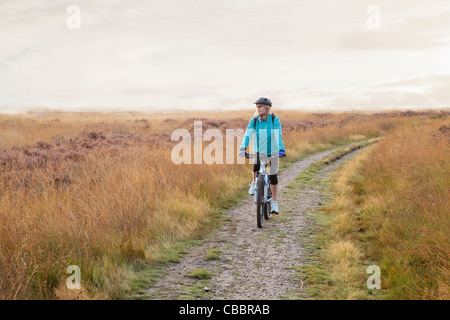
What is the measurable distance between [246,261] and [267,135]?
112 inches

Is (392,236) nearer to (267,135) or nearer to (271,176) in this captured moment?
(271,176)

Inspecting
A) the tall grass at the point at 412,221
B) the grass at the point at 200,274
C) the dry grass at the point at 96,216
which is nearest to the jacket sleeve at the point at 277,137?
the dry grass at the point at 96,216

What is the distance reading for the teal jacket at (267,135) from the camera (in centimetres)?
725

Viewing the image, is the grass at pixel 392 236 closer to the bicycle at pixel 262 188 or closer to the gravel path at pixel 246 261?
the gravel path at pixel 246 261

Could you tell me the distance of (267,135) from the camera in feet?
23.9

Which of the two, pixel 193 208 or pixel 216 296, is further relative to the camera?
pixel 193 208

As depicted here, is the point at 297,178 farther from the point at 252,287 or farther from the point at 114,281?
the point at 114,281

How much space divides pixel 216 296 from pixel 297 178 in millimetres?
9162

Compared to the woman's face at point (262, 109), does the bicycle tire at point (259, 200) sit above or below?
below

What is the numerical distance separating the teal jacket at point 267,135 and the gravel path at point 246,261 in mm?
1829

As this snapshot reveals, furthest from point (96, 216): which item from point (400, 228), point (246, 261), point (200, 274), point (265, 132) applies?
point (400, 228)

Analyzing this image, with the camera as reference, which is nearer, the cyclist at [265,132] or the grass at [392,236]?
the grass at [392,236]

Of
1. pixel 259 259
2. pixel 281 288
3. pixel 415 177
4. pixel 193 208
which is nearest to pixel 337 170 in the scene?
pixel 415 177

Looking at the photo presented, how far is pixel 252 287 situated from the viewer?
4723 mm
